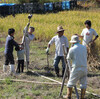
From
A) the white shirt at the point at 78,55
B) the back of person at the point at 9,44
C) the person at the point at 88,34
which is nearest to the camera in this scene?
the white shirt at the point at 78,55

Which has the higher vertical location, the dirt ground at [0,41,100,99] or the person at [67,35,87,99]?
the person at [67,35,87,99]

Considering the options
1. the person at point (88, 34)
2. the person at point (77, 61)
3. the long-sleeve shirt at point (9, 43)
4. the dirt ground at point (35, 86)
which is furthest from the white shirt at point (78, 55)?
the person at point (88, 34)

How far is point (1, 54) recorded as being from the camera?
33.2 feet

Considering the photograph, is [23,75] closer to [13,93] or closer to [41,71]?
[41,71]

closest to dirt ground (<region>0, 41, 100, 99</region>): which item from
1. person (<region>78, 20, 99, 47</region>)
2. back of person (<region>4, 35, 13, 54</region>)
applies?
back of person (<region>4, 35, 13, 54</region>)

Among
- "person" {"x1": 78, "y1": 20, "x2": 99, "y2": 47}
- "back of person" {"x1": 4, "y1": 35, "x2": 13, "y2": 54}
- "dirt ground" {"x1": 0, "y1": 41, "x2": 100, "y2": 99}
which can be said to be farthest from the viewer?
"person" {"x1": 78, "y1": 20, "x2": 99, "y2": 47}

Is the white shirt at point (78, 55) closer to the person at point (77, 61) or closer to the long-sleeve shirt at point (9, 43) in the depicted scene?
the person at point (77, 61)

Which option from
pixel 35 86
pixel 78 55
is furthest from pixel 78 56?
pixel 35 86

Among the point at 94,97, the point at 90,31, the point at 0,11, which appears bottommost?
the point at 94,97

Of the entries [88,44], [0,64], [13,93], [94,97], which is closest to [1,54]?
[0,64]

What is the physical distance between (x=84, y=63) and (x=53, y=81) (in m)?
1.76

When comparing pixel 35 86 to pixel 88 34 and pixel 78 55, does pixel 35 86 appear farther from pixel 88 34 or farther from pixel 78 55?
pixel 88 34

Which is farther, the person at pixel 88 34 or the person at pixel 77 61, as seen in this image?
the person at pixel 88 34

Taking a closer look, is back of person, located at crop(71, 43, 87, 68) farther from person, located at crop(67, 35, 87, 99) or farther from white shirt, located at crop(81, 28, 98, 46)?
white shirt, located at crop(81, 28, 98, 46)
